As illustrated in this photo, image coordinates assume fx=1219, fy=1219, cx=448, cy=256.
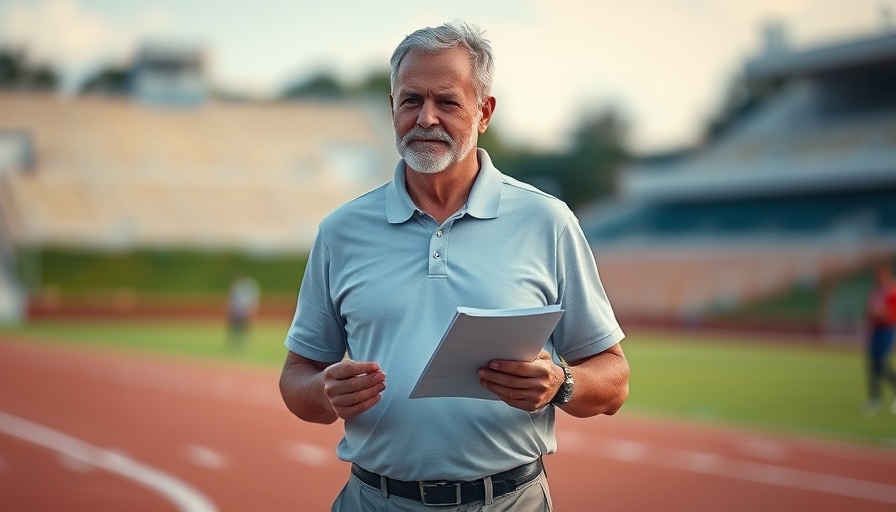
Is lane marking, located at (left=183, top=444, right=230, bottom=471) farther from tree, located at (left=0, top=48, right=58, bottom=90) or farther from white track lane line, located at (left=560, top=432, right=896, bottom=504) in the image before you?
tree, located at (left=0, top=48, right=58, bottom=90)

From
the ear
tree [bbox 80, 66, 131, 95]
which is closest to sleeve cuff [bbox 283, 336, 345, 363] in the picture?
the ear

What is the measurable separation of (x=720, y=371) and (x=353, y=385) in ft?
67.2

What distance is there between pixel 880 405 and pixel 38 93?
181 ft

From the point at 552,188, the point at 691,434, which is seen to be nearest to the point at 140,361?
the point at 691,434

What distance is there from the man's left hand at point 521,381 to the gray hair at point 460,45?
2.70 ft

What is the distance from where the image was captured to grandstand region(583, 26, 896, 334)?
3838cm

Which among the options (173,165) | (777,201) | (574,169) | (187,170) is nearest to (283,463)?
(777,201)

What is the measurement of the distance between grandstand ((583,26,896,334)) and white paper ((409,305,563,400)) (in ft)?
103

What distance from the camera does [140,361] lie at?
25.0 m

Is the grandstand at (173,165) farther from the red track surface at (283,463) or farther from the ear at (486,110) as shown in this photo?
the ear at (486,110)

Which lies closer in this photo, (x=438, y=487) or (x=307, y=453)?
(x=438, y=487)

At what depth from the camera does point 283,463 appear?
11.7 m

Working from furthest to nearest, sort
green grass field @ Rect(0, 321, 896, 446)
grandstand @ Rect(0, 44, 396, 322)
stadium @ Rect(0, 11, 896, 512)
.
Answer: grandstand @ Rect(0, 44, 396, 322) → green grass field @ Rect(0, 321, 896, 446) → stadium @ Rect(0, 11, 896, 512)

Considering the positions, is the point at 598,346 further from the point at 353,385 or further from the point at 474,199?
the point at 353,385
